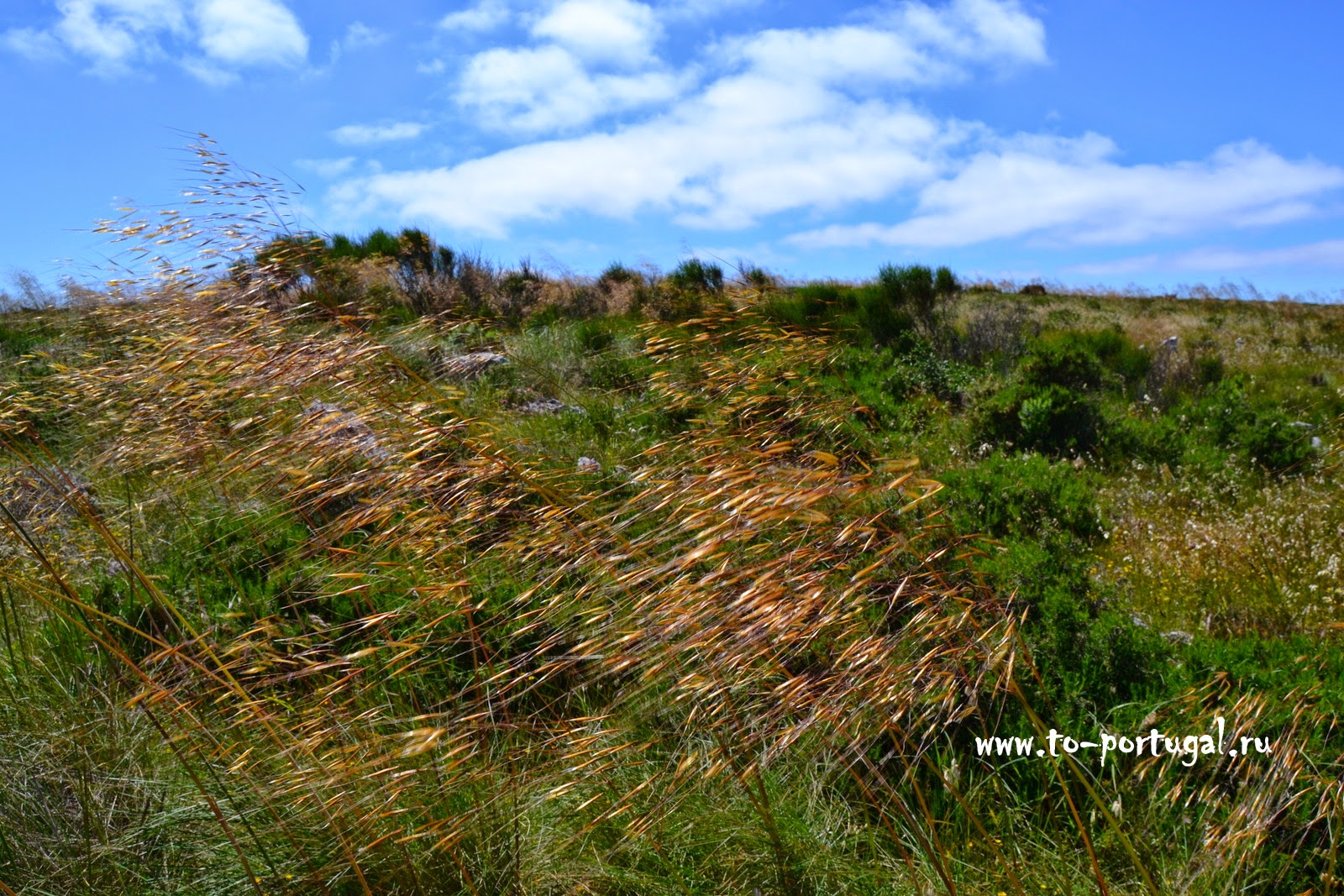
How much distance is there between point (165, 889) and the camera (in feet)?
7.41

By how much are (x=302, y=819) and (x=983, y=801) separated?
2071mm

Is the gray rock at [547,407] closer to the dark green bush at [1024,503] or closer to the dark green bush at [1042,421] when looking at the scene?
the dark green bush at [1024,503]

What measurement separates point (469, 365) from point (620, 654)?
5.86 metres

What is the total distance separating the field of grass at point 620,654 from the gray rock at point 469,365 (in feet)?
8.15

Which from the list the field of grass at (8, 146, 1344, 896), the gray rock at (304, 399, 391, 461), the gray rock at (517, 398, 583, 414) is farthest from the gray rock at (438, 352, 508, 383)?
the gray rock at (304, 399, 391, 461)

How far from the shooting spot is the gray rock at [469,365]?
24.7 ft

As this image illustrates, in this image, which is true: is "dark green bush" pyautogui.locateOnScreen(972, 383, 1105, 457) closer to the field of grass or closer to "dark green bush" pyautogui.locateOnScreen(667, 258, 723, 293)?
the field of grass

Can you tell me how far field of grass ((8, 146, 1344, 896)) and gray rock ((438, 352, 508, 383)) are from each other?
248cm

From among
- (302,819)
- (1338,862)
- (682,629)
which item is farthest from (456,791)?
(1338,862)

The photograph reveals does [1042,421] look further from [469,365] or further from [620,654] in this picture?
[620,654]

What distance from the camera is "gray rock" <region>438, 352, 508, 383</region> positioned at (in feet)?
24.7

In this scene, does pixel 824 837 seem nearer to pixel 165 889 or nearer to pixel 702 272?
pixel 165 889

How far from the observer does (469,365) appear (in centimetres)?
761

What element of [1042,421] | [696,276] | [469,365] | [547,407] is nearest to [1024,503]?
[1042,421]
